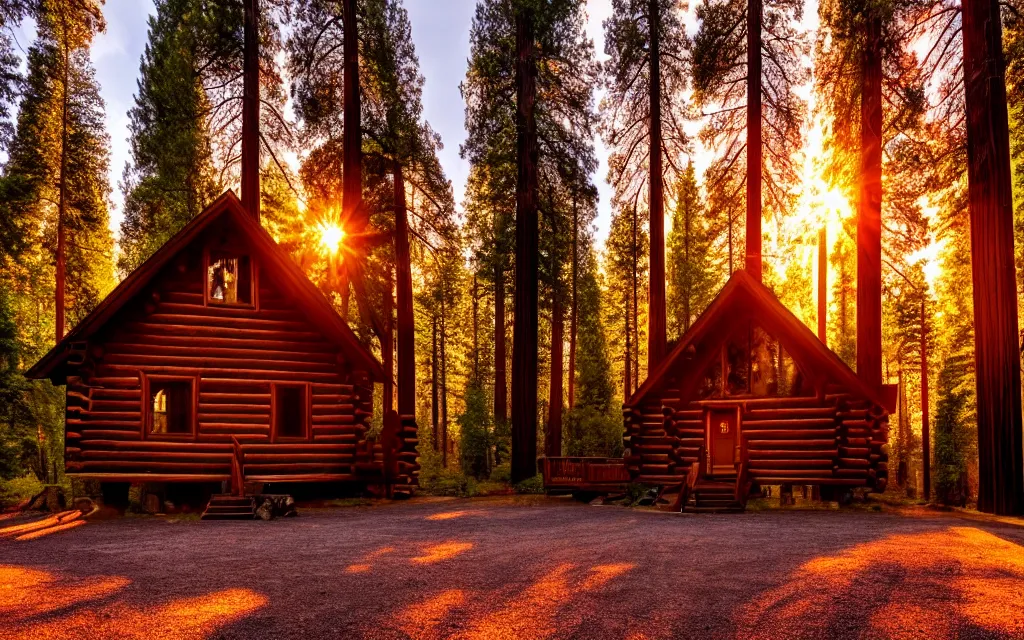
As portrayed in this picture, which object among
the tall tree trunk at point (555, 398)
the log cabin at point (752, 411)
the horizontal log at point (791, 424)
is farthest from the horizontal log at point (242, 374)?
the tall tree trunk at point (555, 398)

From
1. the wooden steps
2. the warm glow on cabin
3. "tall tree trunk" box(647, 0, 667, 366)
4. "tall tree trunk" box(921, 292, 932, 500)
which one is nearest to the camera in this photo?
the wooden steps

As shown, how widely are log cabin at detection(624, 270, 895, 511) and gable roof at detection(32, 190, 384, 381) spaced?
814 cm

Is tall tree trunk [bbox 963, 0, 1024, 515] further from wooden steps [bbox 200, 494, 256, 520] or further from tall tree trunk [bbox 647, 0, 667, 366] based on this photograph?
wooden steps [bbox 200, 494, 256, 520]

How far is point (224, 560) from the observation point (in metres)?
9.91

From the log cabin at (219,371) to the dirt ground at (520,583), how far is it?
14.6 feet

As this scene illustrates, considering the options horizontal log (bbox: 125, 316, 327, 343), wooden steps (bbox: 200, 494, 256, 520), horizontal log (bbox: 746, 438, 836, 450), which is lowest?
wooden steps (bbox: 200, 494, 256, 520)

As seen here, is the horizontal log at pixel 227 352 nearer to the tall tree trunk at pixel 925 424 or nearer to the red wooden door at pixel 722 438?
the red wooden door at pixel 722 438

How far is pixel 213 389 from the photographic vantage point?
1817cm

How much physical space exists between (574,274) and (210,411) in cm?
2269

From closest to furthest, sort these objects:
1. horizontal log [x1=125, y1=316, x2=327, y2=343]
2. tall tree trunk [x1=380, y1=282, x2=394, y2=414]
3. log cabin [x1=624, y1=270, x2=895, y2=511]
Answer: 1. horizontal log [x1=125, y1=316, x2=327, y2=343]
2. log cabin [x1=624, y1=270, x2=895, y2=511]
3. tall tree trunk [x1=380, y1=282, x2=394, y2=414]

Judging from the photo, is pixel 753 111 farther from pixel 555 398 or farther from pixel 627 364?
pixel 627 364

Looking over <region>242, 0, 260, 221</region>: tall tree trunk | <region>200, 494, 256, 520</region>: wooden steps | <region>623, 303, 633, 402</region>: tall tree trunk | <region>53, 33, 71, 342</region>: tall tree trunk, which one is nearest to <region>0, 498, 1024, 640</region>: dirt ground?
<region>200, 494, 256, 520</region>: wooden steps

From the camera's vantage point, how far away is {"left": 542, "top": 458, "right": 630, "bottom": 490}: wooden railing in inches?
802

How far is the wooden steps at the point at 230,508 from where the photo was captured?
1580 cm
